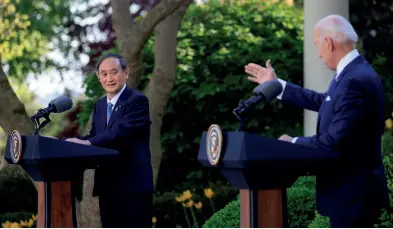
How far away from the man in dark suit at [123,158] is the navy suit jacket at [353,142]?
1493 mm

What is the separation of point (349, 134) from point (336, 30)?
0.53 meters

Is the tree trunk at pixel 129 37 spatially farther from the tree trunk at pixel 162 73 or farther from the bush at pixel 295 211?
the bush at pixel 295 211

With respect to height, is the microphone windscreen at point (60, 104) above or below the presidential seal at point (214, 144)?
above

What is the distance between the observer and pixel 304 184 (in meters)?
8.94

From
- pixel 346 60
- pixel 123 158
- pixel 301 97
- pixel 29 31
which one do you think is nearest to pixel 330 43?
pixel 346 60

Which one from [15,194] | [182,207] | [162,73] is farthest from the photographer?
[15,194]

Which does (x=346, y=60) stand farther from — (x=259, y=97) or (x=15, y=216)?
(x=15, y=216)

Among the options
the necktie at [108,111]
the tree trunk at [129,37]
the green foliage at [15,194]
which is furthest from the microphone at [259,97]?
the green foliage at [15,194]

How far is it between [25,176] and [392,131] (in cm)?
544

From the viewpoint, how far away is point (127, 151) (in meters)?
5.38

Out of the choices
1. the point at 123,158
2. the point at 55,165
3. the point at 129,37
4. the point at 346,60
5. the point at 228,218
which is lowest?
the point at 228,218

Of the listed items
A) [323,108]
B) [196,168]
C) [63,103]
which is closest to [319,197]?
Answer: [323,108]

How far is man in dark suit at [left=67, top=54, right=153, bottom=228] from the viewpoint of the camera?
17.4 feet

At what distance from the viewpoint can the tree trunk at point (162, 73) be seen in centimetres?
936
